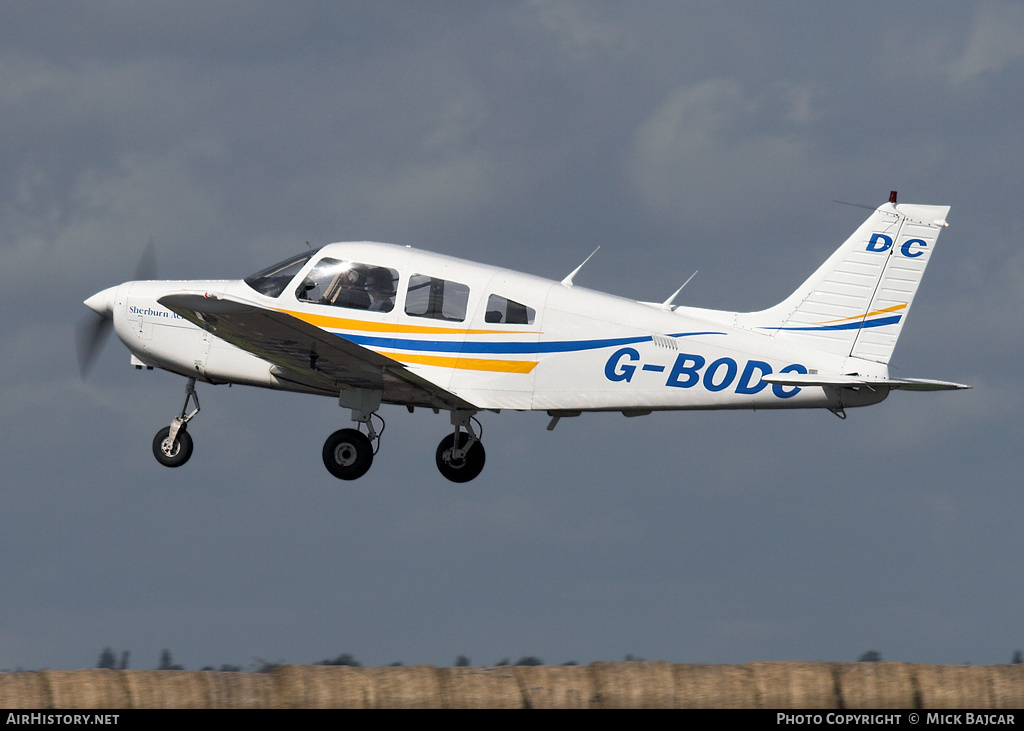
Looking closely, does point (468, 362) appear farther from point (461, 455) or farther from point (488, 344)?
point (461, 455)

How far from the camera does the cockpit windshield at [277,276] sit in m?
16.6

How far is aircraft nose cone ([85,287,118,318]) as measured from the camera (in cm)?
1769

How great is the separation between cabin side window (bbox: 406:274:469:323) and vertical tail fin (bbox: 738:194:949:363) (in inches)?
149

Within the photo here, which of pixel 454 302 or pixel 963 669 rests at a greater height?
pixel 454 302

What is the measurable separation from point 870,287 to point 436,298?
5.21 m

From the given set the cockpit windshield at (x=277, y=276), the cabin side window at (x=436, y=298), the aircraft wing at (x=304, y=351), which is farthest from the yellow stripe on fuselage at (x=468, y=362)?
the cockpit windshield at (x=277, y=276)

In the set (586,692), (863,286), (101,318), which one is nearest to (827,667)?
(586,692)

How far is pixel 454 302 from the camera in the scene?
16047 mm

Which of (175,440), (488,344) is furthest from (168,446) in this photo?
(488,344)

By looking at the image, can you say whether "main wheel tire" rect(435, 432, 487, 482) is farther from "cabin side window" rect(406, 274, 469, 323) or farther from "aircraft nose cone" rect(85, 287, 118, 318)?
"aircraft nose cone" rect(85, 287, 118, 318)

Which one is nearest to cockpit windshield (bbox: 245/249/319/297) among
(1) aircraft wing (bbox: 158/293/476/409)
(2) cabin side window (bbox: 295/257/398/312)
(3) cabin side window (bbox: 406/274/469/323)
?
(2) cabin side window (bbox: 295/257/398/312)

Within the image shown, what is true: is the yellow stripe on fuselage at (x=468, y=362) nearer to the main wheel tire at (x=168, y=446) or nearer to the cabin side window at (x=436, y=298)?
the cabin side window at (x=436, y=298)
